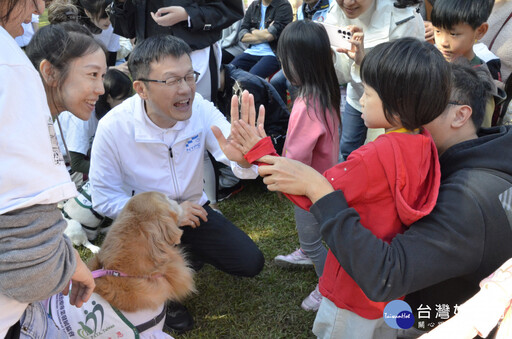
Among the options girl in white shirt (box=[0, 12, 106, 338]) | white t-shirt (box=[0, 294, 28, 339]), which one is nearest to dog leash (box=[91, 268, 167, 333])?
girl in white shirt (box=[0, 12, 106, 338])

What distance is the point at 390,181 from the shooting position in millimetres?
1634

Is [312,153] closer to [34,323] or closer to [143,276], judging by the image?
[143,276]

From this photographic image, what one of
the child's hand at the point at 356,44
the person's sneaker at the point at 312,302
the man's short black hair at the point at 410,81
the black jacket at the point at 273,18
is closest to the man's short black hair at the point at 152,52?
the child's hand at the point at 356,44

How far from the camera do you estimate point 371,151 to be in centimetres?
166

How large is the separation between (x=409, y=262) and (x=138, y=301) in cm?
148

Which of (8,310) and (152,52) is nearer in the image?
(8,310)

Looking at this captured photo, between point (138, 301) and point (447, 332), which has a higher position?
point (447, 332)

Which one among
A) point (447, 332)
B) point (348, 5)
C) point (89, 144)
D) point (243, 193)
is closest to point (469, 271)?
point (447, 332)

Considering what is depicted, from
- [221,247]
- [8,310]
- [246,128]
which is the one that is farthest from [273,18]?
[8,310]

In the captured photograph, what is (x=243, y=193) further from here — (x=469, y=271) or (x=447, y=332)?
(x=447, y=332)

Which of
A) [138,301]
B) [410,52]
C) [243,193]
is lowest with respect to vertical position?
[243,193]

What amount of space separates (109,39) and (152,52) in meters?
2.97

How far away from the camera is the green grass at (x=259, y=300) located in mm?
2846

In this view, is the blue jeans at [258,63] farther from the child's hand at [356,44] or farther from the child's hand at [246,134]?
the child's hand at [246,134]
